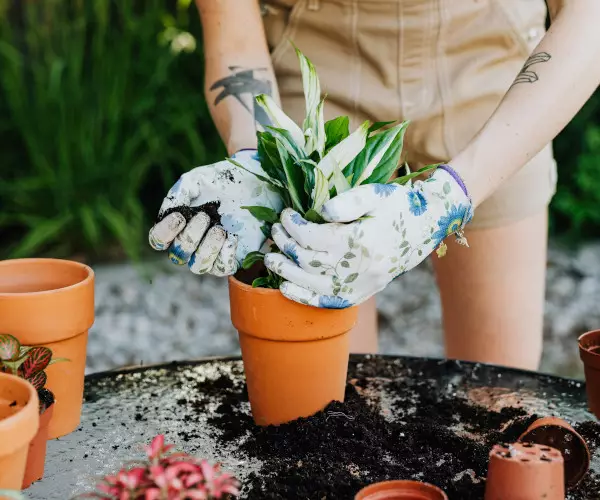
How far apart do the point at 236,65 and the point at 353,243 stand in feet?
1.98

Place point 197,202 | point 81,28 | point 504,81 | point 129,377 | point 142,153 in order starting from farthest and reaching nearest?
1. point 142,153
2. point 81,28
3. point 504,81
4. point 129,377
5. point 197,202

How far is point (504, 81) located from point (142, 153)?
93.0 inches

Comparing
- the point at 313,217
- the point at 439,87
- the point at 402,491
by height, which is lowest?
the point at 402,491

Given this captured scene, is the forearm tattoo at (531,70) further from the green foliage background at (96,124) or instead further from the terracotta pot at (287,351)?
the green foliage background at (96,124)

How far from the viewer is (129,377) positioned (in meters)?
1.53

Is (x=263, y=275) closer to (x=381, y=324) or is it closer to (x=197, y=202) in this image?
(x=197, y=202)

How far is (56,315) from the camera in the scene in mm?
1239

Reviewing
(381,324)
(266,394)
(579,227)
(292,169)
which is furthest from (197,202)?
(579,227)

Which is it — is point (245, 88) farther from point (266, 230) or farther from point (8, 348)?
point (8, 348)

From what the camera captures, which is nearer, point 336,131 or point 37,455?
point 37,455

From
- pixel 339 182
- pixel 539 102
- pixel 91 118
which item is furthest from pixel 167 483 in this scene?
pixel 91 118

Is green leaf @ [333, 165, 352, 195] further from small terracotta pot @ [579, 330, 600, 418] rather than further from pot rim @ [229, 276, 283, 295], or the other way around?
small terracotta pot @ [579, 330, 600, 418]

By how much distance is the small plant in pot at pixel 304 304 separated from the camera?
4.11 feet

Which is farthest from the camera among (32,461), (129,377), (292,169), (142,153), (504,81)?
(142,153)
